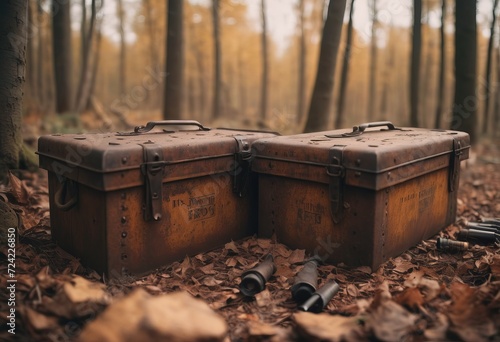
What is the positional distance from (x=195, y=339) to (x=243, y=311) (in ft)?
3.28

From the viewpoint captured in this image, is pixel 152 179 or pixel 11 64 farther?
pixel 11 64

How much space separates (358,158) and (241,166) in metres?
1.11

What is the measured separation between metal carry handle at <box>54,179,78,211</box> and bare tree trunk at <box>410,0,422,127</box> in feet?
39.4

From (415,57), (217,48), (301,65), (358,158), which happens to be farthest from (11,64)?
(301,65)

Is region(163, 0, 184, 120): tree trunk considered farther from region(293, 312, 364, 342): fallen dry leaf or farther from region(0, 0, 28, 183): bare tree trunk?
region(293, 312, 364, 342): fallen dry leaf

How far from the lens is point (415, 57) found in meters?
12.7

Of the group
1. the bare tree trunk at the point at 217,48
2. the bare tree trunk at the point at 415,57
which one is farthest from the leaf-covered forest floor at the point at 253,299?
the bare tree trunk at the point at 217,48

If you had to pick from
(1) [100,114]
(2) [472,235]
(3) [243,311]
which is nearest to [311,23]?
(1) [100,114]

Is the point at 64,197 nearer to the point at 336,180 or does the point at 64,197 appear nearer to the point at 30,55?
the point at 336,180

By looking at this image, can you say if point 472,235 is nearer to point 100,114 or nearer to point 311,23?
point 100,114

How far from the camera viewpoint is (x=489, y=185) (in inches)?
254

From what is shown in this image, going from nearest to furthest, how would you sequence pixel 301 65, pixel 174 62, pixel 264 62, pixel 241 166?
pixel 241 166 < pixel 174 62 < pixel 264 62 < pixel 301 65

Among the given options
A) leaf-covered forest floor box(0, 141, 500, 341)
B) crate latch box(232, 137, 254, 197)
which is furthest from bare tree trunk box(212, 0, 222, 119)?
crate latch box(232, 137, 254, 197)

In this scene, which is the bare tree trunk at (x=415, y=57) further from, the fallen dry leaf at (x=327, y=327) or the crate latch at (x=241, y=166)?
the fallen dry leaf at (x=327, y=327)
